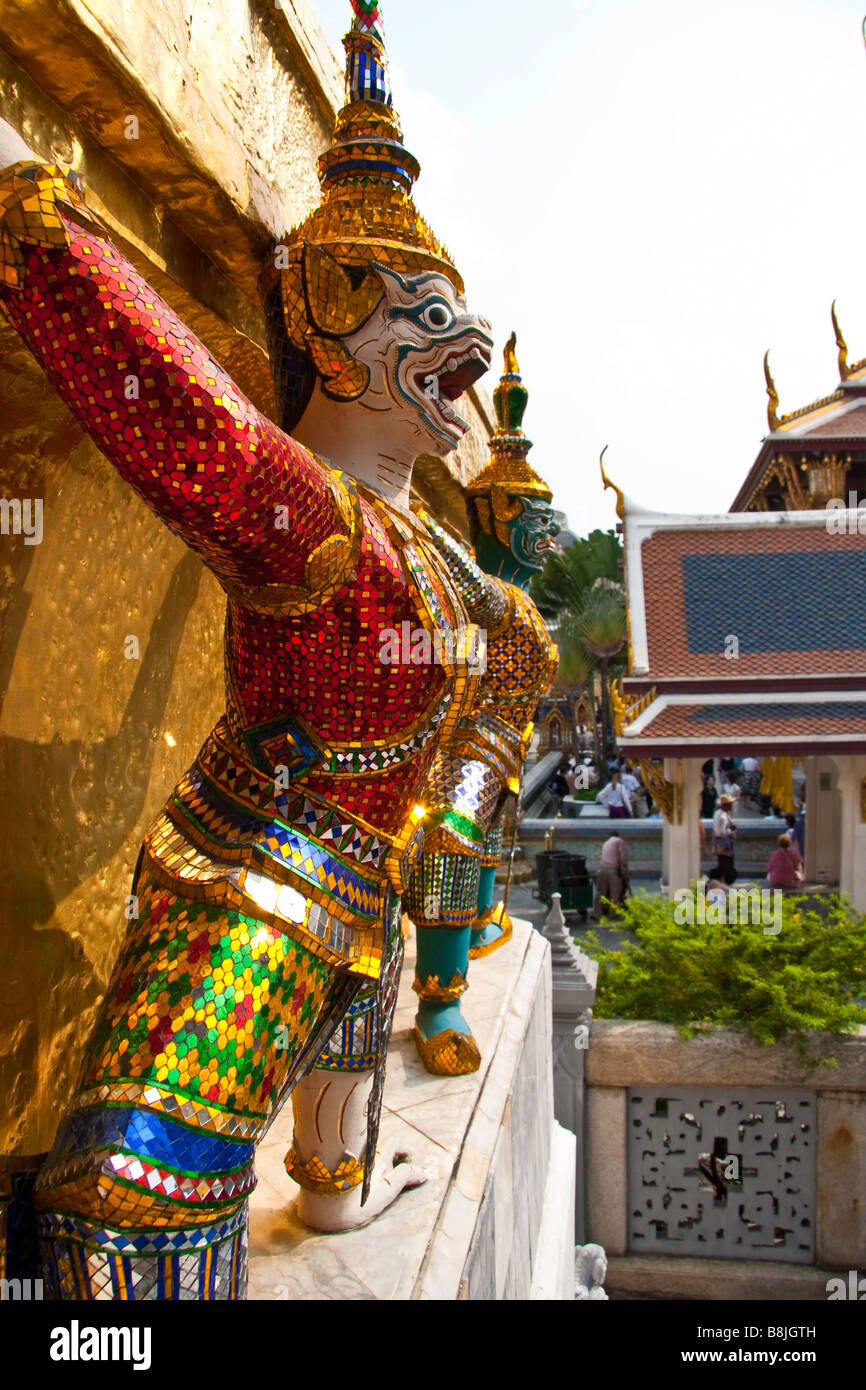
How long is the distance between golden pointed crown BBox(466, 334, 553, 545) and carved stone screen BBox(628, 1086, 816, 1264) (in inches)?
101

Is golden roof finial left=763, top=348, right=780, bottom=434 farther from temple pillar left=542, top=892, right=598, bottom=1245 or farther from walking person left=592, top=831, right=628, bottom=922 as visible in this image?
temple pillar left=542, top=892, right=598, bottom=1245

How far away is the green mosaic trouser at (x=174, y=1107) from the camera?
3.63 ft

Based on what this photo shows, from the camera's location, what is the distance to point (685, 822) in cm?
885

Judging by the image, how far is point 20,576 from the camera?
1.62 m

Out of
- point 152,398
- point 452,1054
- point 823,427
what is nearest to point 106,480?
point 152,398

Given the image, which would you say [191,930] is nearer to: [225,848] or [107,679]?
[225,848]

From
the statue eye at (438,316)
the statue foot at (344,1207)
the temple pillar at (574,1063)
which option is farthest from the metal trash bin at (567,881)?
the statue eye at (438,316)

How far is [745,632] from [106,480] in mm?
7575

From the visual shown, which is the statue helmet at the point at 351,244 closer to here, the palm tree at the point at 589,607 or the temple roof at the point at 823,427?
the temple roof at the point at 823,427

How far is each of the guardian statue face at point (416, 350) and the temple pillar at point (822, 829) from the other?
34.7 ft

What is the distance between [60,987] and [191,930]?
71 cm

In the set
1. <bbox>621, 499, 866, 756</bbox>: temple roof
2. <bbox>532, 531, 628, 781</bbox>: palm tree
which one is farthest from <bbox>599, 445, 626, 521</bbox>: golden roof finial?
<bbox>532, 531, 628, 781</bbox>: palm tree

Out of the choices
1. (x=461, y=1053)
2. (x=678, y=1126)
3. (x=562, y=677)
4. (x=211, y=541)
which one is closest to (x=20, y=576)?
(x=211, y=541)

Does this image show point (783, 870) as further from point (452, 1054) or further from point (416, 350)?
point (416, 350)
